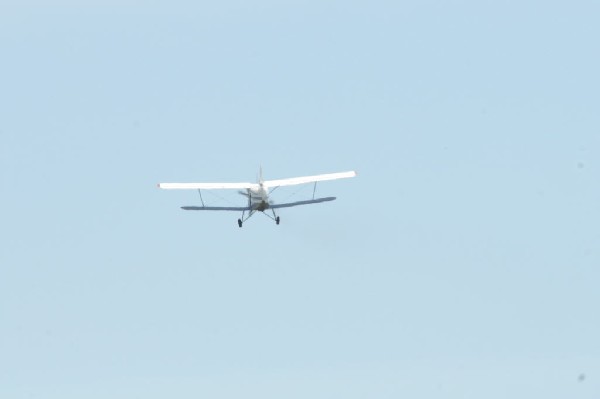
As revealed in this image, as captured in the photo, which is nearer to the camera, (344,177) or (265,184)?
(265,184)

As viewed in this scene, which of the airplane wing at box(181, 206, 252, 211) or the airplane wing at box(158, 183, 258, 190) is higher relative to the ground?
the airplane wing at box(158, 183, 258, 190)

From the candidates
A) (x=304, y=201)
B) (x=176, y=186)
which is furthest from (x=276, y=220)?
(x=176, y=186)

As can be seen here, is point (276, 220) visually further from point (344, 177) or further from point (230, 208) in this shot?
point (344, 177)

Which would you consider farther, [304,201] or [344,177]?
[344,177]

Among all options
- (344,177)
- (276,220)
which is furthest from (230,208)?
(344,177)

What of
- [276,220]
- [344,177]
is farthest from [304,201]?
[344,177]

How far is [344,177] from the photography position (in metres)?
138

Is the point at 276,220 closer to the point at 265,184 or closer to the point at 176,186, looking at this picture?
the point at 265,184

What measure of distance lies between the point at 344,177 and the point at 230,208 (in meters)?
15.4

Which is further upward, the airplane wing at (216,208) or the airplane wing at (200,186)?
the airplane wing at (200,186)

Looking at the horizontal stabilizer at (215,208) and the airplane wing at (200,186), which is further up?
the airplane wing at (200,186)

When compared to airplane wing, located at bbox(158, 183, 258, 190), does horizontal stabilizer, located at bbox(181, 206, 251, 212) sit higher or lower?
lower

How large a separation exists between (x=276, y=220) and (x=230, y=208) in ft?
14.3

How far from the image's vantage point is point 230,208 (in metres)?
126
